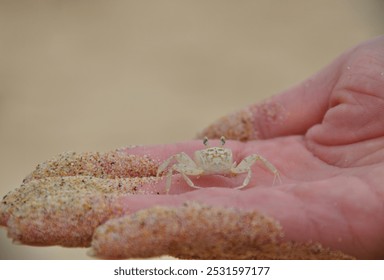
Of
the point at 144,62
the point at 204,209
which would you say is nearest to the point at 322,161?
the point at 204,209

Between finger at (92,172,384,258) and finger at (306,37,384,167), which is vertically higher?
finger at (306,37,384,167)

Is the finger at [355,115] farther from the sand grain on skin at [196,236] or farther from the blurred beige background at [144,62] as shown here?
the blurred beige background at [144,62]

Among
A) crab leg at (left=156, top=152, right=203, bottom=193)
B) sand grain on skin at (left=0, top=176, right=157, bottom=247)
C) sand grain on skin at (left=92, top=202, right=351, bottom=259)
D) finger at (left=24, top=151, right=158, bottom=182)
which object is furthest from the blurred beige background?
sand grain on skin at (left=92, top=202, right=351, bottom=259)

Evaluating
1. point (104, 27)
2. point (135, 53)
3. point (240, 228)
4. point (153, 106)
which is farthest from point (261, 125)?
point (104, 27)

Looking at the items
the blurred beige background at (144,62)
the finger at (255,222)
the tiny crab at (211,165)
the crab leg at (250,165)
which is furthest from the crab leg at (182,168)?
the blurred beige background at (144,62)

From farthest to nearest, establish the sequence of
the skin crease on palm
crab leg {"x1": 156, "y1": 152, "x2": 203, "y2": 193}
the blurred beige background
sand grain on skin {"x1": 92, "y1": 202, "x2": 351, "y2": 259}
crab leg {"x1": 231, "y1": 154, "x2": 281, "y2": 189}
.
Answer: the blurred beige background → crab leg {"x1": 231, "y1": 154, "x2": 281, "y2": 189} → crab leg {"x1": 156, "y1": 152, "x2": 203, "y2": 193} → the skin crease on palm → sand grain on skin {"x1": 92, "y1": 202, "x2": 351, "y2": 259}

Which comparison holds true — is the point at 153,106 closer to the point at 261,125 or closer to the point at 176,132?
the point at 176,132

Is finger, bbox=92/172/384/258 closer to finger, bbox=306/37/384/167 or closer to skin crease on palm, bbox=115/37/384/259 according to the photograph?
skin crease on palm, bbox=115/37/384/259
